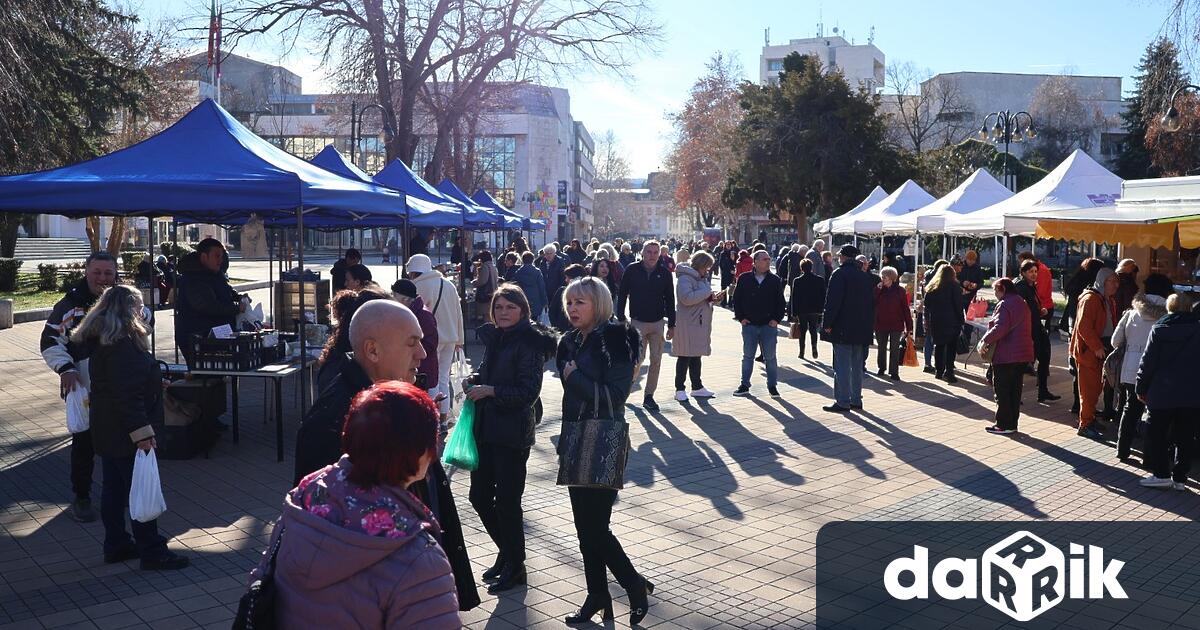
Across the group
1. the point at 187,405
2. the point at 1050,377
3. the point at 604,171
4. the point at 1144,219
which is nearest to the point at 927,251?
the point at 1050,377

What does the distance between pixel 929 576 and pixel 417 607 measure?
172 inches

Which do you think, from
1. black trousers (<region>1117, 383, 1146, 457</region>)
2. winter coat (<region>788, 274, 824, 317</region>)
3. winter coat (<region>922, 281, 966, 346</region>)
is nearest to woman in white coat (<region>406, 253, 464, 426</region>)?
black trousers (<region>1117, 383, 1146, 457</region>)

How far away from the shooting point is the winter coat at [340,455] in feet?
10.4

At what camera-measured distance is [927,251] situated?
4466 cm

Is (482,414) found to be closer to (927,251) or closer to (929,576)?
(929,576)

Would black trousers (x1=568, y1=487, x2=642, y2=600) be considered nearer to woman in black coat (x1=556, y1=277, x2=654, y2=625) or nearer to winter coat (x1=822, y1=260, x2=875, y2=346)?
woman in black coat (x1=556, y1=277, x2=654, y2=625)

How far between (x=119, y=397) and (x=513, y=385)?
7.76 feet

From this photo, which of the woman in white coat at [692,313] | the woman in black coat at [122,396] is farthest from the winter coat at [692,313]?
the woman in black coat at [122,396]

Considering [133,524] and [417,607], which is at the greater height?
[417,607]

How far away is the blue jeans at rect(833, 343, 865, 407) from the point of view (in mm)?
11219

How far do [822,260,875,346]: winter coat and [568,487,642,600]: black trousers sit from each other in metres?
6.70

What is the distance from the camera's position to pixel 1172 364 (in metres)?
7.52

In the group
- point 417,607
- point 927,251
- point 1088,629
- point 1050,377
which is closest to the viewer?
point 417,607

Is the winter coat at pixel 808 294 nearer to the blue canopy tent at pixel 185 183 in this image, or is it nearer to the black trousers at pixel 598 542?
the blue canopy tent at pixel 185 183
